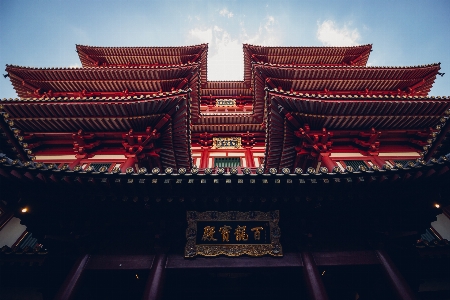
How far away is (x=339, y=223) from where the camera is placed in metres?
7.00

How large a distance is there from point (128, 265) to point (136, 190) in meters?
1.86

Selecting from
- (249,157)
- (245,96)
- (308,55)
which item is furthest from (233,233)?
(308,55)

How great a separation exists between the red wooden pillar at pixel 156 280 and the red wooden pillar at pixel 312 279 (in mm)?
3377

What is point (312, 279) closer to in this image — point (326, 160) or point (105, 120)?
point (326, 160)

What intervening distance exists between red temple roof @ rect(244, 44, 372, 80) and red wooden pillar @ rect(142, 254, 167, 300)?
16.7 meters

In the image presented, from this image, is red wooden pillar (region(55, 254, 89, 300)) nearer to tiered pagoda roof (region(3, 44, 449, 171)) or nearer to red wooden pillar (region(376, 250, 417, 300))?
tiered pagoda roof (region(3, 44, 449, 171))

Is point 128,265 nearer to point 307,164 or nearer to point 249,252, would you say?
point 249,252

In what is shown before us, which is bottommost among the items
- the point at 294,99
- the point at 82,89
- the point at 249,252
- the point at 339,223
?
the point at 249,252

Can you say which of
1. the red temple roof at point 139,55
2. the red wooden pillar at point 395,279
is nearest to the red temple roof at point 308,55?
the red temple roof at point 139,55

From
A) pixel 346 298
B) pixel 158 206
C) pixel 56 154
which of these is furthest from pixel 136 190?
pixel 56 154

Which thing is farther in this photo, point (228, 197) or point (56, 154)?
point (56, 154)

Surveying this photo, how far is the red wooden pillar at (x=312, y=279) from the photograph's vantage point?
226 inches

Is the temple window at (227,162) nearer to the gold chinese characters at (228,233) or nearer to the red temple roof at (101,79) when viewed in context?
the red temple roof at (101,79)

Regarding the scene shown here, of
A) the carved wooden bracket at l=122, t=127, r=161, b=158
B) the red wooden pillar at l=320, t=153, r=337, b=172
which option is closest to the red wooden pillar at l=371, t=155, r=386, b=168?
the red wooden pillar at l=320, t=153, r=337, b=172
